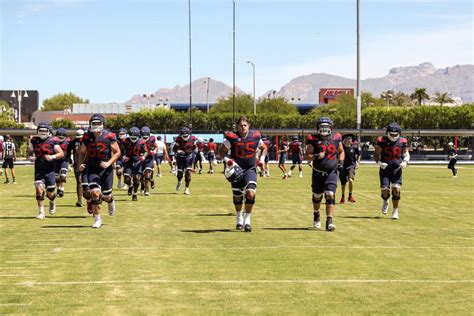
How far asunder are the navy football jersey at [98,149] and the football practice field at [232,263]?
4.25 feet

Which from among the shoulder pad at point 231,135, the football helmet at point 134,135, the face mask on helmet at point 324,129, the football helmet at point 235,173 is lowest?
the football helmet at point 235,173

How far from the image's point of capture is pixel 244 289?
9805 millimetres

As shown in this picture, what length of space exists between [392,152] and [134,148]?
29.0ft

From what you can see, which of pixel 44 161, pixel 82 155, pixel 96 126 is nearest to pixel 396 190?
pixel 96 126

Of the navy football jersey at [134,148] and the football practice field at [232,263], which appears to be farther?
the navy football jersey at [134,148]

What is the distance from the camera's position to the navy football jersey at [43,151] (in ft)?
60.8

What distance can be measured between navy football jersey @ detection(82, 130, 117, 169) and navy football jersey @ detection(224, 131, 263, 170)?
2.27m

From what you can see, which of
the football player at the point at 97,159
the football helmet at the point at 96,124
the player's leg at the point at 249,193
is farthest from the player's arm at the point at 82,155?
the player's leg at the point at 249,193

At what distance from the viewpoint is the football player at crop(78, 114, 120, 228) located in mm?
16578

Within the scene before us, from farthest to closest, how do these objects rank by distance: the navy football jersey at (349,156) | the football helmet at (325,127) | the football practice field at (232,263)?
the navy football jersey at (349,156)
the football helmet at (325,127)
the football practice field at (232,263)

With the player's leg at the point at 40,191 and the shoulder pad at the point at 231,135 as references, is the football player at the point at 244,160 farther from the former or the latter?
the player's leg at the point at 40,191

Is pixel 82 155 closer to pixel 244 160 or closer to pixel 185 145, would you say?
pixel 244 160

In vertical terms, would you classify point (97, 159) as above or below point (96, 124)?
below

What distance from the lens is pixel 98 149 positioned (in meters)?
16.6
